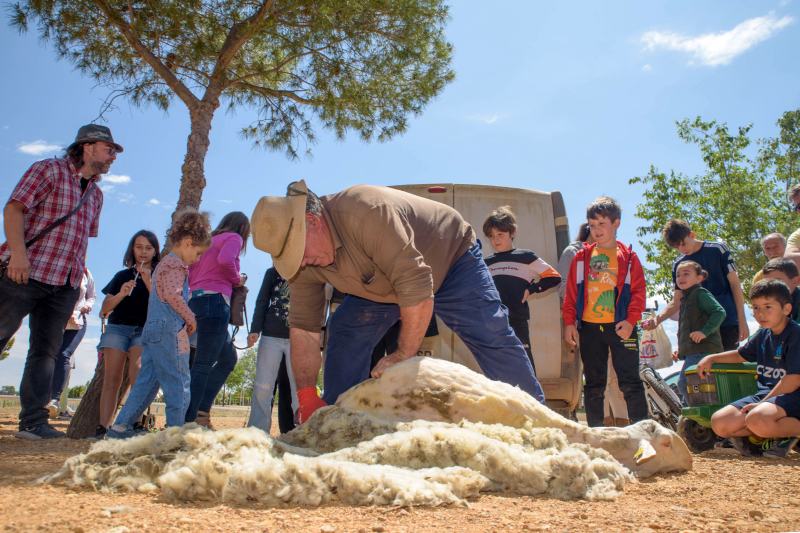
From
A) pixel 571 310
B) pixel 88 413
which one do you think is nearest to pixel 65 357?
pixel 88 413

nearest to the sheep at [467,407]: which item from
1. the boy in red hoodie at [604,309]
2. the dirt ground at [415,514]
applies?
the dirt ground at [415,514]

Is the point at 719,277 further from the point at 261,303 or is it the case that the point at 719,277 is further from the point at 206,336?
the point at 206,336

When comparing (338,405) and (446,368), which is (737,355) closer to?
Answer: (446,368)

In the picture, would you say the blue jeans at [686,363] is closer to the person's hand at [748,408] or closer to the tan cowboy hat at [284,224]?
the person's hand at [748,408]

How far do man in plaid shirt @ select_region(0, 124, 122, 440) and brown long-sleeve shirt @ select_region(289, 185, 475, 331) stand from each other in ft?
6.37

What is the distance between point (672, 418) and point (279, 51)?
21.7 ft

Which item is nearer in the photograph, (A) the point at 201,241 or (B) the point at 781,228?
(A) the point at 201,241

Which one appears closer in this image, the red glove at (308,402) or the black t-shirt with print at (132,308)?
the red glove at (308,402)

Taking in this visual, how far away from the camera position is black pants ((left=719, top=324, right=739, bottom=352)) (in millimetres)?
5402

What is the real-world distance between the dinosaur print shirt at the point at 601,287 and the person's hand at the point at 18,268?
399 cm

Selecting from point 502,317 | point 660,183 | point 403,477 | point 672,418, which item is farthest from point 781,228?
point 403,477

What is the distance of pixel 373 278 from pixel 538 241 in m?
2.61

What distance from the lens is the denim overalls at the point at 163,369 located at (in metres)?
3.85

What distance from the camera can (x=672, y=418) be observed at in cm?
544
